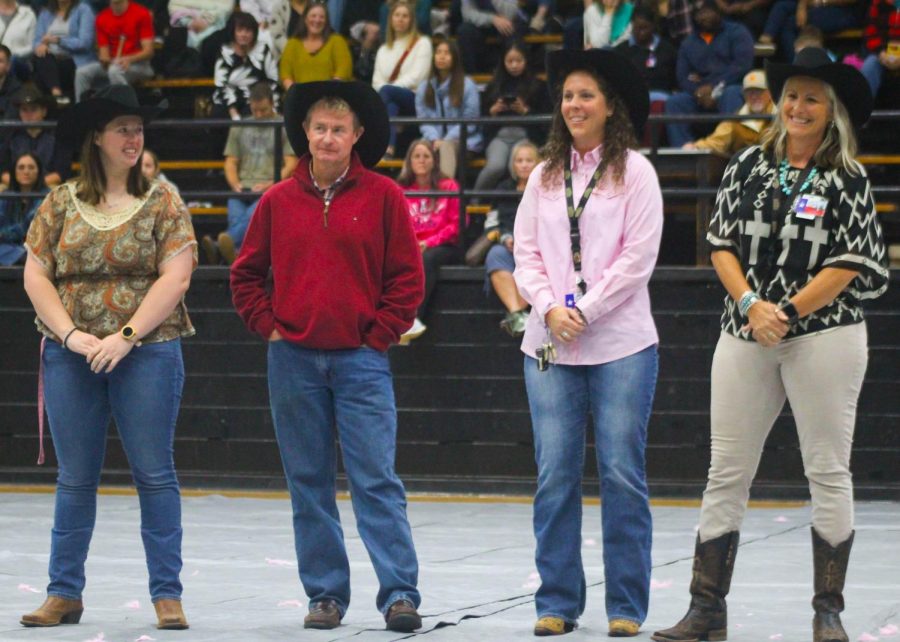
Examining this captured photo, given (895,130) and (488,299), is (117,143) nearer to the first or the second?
(488,299)

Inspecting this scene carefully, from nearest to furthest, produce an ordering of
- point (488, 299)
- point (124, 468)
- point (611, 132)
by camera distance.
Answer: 1. point (611, 132)
2. point (488, 299)
3. point (124, 468)

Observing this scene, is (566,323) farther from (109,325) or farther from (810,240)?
(109,325)

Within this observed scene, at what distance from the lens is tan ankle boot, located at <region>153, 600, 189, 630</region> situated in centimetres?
588

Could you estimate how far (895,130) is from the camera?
12.0 m

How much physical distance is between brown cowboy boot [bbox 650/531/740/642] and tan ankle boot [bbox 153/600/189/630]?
1.71m

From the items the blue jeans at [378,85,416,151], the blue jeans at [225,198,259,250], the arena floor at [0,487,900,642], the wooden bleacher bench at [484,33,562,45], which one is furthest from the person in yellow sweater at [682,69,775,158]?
the blue jeans at [225,198,259,250]

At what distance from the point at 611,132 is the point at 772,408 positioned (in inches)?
45.6

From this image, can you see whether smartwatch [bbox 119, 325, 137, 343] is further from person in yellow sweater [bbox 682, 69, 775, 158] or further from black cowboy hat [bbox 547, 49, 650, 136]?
person in yellow sweater [bbox 682, 69, 775, 158]

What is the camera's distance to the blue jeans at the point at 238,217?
11.7m

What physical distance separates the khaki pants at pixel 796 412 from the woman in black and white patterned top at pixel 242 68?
28.1 feet

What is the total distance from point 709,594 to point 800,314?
103cm

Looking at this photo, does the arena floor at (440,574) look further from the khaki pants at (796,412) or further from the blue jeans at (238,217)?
the blue jeans at (238,217)

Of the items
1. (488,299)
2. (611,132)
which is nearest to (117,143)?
(611,132)

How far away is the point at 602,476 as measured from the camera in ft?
18.8
